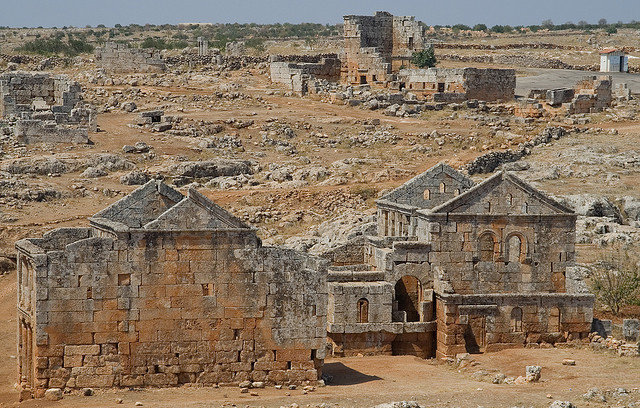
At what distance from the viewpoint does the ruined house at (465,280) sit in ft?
86.0

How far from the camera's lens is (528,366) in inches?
927

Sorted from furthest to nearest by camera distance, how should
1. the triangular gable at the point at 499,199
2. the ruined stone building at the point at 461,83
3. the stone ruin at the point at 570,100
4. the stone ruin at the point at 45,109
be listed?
the ruined stone building at the point at 461,83, the stone ruin at the point at 570,100, the stone ruin at the point at 45,109, the triangular gable at the point at 499,199

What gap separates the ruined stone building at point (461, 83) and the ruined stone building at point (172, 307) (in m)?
32.1

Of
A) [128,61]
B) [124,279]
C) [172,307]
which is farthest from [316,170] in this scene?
[124,279]

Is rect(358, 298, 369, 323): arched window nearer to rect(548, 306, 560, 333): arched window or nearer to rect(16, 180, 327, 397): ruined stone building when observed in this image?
rect(548, 306, 560, 333): arched window

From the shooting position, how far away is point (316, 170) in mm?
41438

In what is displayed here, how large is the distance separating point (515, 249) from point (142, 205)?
28.6ft

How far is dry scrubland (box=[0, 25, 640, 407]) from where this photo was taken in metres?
22.9

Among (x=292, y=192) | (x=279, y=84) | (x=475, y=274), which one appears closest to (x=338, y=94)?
(x=279, y=84)

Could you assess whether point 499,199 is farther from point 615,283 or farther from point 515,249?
point 615,283

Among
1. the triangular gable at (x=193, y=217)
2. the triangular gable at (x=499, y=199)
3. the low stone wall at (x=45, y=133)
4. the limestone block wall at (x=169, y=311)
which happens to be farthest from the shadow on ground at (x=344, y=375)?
the low stone wall at (x=45, y=133)

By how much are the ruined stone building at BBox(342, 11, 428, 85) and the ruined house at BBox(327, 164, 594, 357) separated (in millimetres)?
27349

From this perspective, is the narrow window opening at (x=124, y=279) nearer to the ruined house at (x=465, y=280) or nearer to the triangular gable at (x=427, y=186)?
the ruined house at (x=465, y=280)

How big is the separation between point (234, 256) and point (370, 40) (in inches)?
1515
